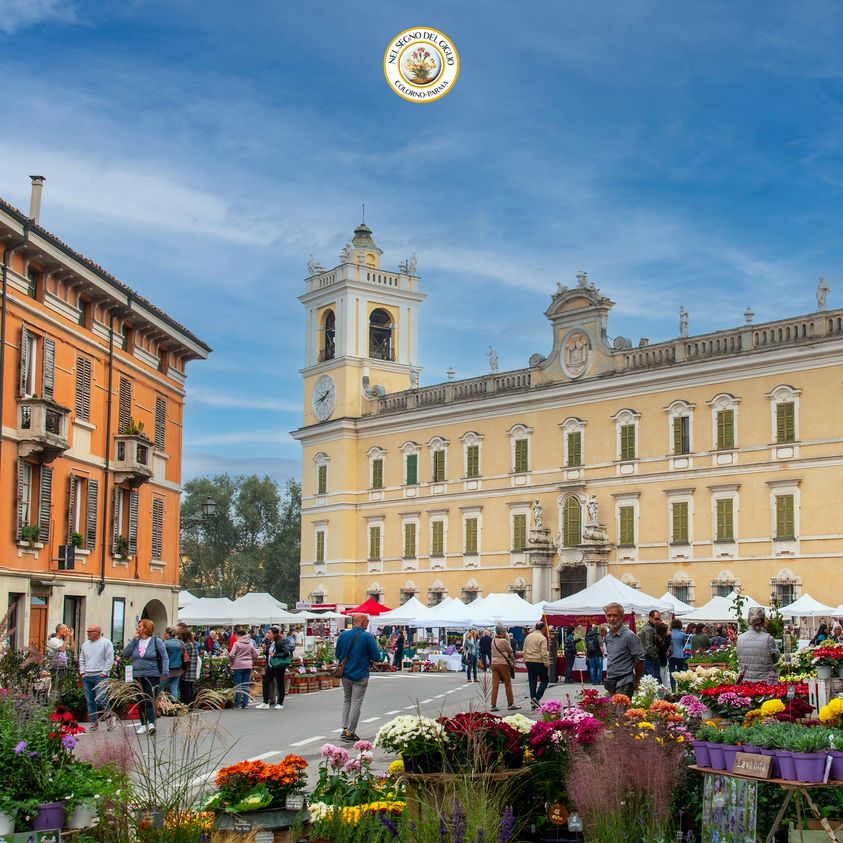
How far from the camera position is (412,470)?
194 feet

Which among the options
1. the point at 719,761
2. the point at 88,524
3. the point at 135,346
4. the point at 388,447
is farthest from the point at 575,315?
the point at 719,761

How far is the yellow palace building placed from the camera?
148 ft

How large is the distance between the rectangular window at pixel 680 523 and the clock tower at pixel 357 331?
18.1 m

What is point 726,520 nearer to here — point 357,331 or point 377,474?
point 377,474

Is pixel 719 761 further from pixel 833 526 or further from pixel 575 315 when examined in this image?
pixel 575 315

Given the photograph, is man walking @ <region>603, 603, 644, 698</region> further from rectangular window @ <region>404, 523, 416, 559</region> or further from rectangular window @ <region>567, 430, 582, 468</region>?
rectangular window @ <region>404, 523, 416, 559</region>

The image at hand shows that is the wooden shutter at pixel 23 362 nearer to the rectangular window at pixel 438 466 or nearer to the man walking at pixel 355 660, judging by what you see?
the man walking at pixel 355 660

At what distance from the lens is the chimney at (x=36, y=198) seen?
30.3 meters

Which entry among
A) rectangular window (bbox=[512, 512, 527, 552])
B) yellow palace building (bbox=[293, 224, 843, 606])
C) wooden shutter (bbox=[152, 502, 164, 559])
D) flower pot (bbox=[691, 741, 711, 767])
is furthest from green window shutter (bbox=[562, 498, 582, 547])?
flower pot (bbox=[691, 741, 711, 767])

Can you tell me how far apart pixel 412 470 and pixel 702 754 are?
5127 centimetres

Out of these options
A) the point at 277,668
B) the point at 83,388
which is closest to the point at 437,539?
the point at 83,388

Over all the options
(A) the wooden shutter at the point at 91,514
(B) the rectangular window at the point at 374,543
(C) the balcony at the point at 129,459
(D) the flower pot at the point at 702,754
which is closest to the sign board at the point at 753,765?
(D) the flower pot at the point at 702,754

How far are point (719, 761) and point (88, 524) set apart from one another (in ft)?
77.7

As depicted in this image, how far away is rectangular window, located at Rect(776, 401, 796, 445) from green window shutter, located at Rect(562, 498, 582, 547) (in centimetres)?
915
